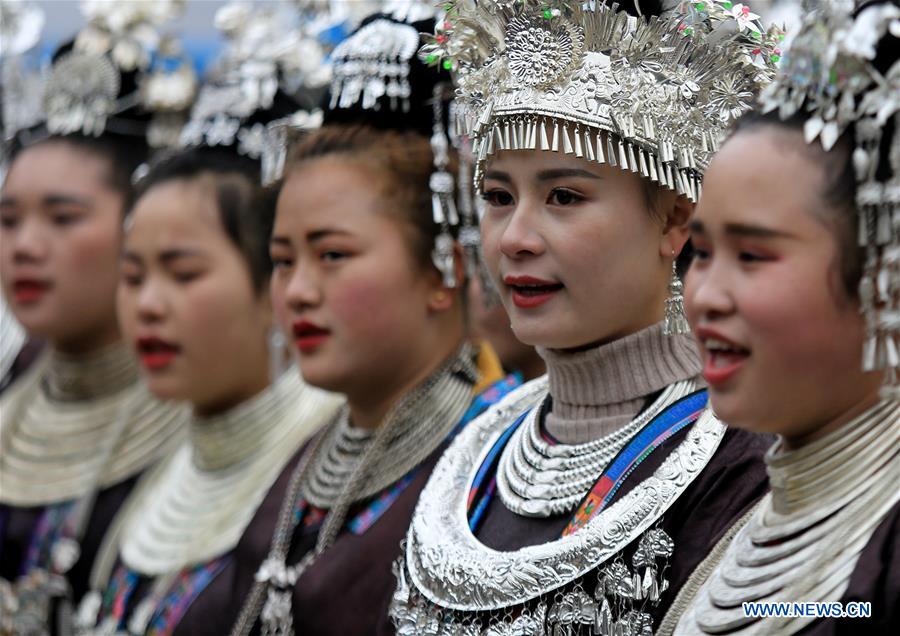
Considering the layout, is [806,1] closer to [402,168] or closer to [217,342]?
[402,168]

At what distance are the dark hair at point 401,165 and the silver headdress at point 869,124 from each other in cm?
148

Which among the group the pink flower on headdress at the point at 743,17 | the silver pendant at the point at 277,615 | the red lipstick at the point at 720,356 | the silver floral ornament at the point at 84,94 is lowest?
the silver pendant at the point at 277,615

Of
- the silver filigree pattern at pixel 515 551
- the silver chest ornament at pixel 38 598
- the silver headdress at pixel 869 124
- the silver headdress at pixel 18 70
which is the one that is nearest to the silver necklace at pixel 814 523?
the silver headdress at pixel 869 124

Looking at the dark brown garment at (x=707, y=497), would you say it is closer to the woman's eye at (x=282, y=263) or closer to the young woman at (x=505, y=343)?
the woman's eye at (x=282, y=263)

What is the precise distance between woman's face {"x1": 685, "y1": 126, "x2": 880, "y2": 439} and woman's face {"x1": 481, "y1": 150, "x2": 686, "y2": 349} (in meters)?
0.45

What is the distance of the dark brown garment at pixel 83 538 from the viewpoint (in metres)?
4.35

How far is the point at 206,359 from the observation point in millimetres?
3945

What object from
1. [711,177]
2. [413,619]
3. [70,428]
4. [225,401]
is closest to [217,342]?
[225,401]

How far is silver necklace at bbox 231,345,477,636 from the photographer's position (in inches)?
125

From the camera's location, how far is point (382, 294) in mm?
3195

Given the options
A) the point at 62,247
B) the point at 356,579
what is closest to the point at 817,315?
the point at 356,579

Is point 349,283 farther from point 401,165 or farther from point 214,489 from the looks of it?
point 214,489

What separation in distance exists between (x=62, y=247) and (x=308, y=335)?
1618 mm

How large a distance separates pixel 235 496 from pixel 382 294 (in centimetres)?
97
